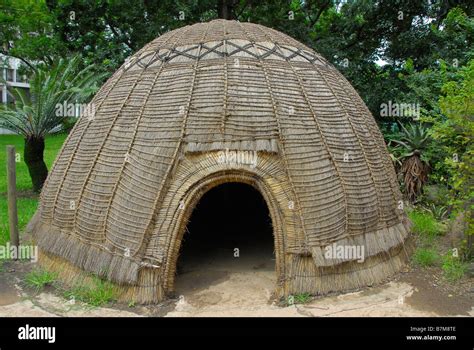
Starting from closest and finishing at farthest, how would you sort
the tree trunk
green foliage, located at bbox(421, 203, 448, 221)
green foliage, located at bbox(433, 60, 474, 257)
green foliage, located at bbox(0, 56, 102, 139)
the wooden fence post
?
green foliage, located at bbox(433, 60, 474, 257), the wooden fence post, green foliage, located at bbox(421, 203, 448, 221), green foliage, located at bbox(0, 56, 102, 139), the tree trunk

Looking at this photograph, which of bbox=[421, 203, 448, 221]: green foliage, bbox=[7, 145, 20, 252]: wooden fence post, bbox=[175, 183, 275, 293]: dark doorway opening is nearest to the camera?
bbox=[175, 183, 275, 293]: dark doorway opening

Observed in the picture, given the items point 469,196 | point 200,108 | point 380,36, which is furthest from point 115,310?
point 380,36

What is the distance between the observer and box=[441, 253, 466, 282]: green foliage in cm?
768

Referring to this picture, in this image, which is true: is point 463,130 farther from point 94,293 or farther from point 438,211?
point 94,293

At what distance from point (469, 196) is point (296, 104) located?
3.73m

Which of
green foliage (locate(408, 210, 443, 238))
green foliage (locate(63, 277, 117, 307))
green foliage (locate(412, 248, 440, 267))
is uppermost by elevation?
green foliage (locate(408, 210, 443, 238))

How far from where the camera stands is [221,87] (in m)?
7.08

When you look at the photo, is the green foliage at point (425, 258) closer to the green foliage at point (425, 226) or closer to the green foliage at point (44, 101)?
the green foliage at point (425, 226)

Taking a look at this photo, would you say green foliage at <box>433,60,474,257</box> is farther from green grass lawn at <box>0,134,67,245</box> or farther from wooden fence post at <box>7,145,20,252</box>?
green grass lawn at <box>0,134,67,245</box>

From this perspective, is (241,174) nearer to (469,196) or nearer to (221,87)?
(221,87)

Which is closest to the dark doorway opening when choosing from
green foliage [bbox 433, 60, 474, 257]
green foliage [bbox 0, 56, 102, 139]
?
green foliage [bbox 433, 60, 474, 257]

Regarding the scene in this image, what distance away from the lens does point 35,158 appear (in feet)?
46.9

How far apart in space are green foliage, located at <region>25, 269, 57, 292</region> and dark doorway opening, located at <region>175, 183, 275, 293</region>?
216 cm

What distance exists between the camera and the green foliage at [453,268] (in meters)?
7.68
